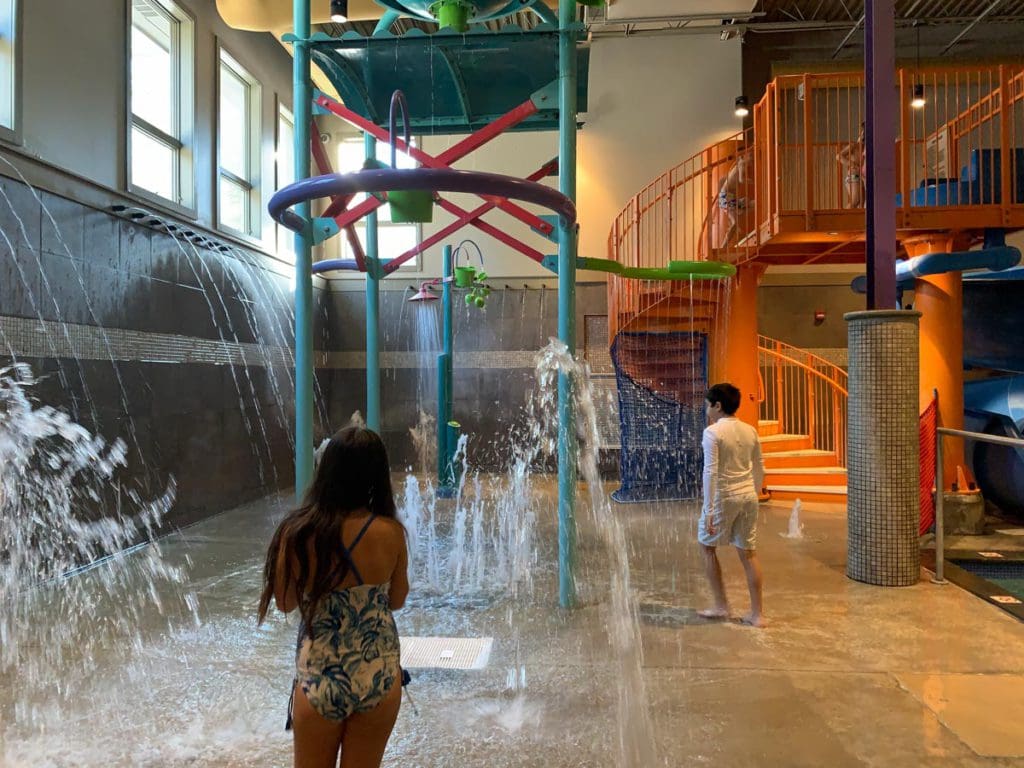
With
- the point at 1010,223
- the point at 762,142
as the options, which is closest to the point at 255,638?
the point at 762,142

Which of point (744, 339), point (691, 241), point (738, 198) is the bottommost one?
point (744, 339)

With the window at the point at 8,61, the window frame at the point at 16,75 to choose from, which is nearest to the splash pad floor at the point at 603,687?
the window frame at the point at 16,75

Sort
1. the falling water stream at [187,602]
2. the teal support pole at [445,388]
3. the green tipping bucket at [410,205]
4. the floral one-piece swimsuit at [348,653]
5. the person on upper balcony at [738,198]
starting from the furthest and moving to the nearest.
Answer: the teal support pole at [445,388] → the person on upper balcony at [738,198] → the green tipping bucket at [410,205] → the falling water stream at [187,602] → the floral one-piece swimsuit at [348,653]

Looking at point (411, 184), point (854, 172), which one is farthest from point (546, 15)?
point (854, 172)

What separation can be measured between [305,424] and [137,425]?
355 cm

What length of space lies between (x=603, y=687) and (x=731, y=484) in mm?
1512

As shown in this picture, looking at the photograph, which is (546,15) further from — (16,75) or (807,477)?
(807,477)

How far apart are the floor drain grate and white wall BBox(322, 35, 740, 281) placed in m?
8.64

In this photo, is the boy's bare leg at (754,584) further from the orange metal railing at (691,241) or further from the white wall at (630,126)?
the white wall at (630,126)

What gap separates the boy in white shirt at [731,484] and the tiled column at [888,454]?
1.51m

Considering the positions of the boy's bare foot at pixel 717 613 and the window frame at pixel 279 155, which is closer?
the boy's bare foot at pixel 717 613

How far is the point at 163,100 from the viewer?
796cm

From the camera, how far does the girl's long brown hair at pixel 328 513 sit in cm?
181

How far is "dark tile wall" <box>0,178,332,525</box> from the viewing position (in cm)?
576
